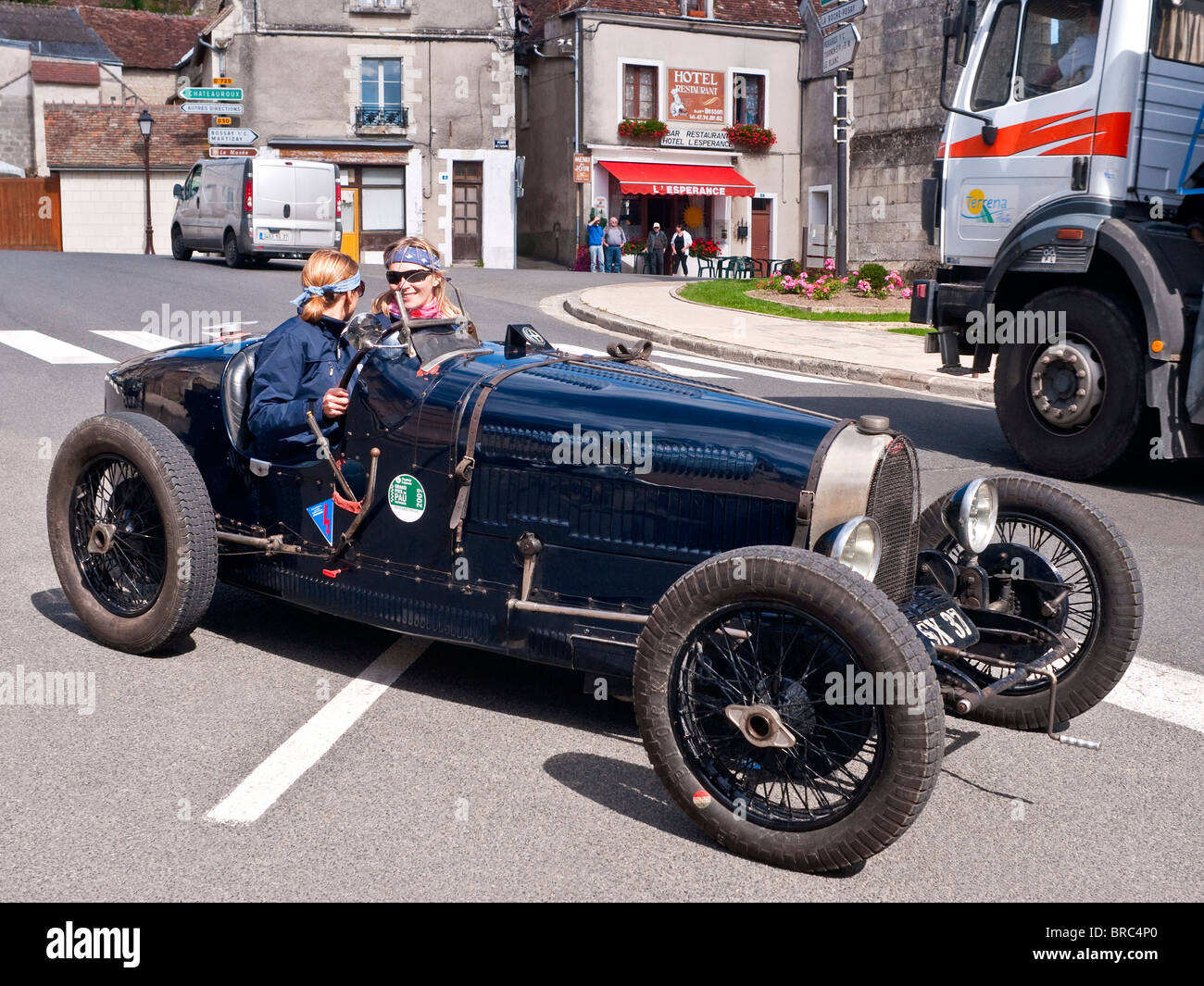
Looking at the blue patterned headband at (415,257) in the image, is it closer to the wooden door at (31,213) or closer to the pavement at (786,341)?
the pavement at (786,341)

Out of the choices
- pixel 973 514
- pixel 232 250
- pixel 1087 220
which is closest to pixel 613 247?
pixel 232 250

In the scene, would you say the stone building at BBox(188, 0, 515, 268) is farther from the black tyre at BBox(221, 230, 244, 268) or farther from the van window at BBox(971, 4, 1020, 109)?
the van window at BBox(971, 4, 1020, 109)

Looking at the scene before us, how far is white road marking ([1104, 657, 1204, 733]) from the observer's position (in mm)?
4590

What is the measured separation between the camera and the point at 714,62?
41.8 metres

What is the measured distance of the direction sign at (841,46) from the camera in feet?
52.1

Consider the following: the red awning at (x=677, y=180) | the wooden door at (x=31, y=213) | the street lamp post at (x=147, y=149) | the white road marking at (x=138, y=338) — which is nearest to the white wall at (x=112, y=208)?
the wooden door at (x=31, y=213)

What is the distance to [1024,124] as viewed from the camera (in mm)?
9273

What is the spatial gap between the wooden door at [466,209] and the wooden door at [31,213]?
15.2 meters

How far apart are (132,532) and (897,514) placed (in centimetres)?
290

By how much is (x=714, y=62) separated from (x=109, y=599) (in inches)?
1556

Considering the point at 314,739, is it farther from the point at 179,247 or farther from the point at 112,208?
the point at 112,208

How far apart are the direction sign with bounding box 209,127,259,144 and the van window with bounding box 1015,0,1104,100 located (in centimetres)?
3089

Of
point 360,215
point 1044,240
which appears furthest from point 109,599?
point 360,215
